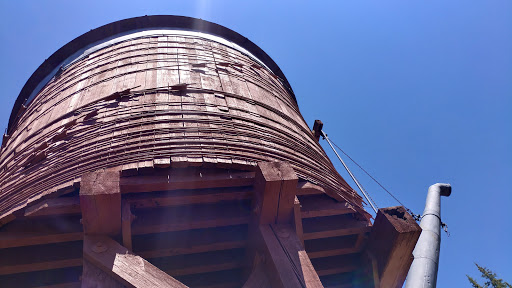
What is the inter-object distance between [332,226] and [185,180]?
1429 millimetres

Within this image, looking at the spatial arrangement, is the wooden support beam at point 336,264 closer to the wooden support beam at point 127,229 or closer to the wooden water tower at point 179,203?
the wooden water tower at point 179,203

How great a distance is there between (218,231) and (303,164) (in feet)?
3.63

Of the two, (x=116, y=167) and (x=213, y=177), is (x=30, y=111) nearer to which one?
(x=116, y=167)

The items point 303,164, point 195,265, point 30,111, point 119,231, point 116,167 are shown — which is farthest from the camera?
point 30,111

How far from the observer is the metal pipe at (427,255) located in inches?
181

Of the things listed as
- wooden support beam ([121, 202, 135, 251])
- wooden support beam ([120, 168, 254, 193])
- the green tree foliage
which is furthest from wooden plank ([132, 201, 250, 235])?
the green tree foliage

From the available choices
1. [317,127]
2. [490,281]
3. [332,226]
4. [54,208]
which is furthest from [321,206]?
[490,281]

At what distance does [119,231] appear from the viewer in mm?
3051

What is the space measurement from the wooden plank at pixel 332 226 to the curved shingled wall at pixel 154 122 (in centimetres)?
28

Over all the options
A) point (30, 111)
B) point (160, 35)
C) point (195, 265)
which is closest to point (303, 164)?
point (195, 265)

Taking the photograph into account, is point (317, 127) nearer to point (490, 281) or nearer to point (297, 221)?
point (297, 221)

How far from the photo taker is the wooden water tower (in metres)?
3.00

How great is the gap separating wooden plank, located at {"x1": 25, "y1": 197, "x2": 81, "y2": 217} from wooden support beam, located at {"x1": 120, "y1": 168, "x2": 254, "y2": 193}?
0.36 meters

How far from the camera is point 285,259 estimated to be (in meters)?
2.99
